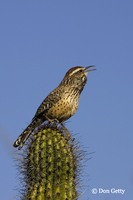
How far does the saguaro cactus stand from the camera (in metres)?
5.01

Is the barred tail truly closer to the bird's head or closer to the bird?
the bird

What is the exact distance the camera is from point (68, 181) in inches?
205

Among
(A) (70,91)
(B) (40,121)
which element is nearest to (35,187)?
(B) (40,121)

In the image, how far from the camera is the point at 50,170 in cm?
509

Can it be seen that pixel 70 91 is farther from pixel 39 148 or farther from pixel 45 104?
pixel 39 148

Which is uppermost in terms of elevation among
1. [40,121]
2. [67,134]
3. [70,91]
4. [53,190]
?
[70,91]

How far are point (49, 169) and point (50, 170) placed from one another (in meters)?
0.02

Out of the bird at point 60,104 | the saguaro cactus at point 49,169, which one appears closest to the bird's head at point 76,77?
the bird at point 60,104

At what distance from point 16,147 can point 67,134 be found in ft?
3.77

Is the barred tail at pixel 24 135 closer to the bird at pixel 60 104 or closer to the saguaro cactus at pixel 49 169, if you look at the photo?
the bird at pixel 60 104

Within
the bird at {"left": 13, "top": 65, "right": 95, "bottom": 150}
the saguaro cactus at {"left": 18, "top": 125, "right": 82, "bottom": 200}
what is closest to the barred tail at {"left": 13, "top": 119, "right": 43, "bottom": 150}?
the bird at {"left": 13, "top": 65, "right": 95, "bottom": 150}

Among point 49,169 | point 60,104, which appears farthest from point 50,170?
point 60,104

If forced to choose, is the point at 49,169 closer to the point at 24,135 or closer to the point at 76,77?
the point at 24,135

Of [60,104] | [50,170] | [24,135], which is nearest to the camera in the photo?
[50,170]
